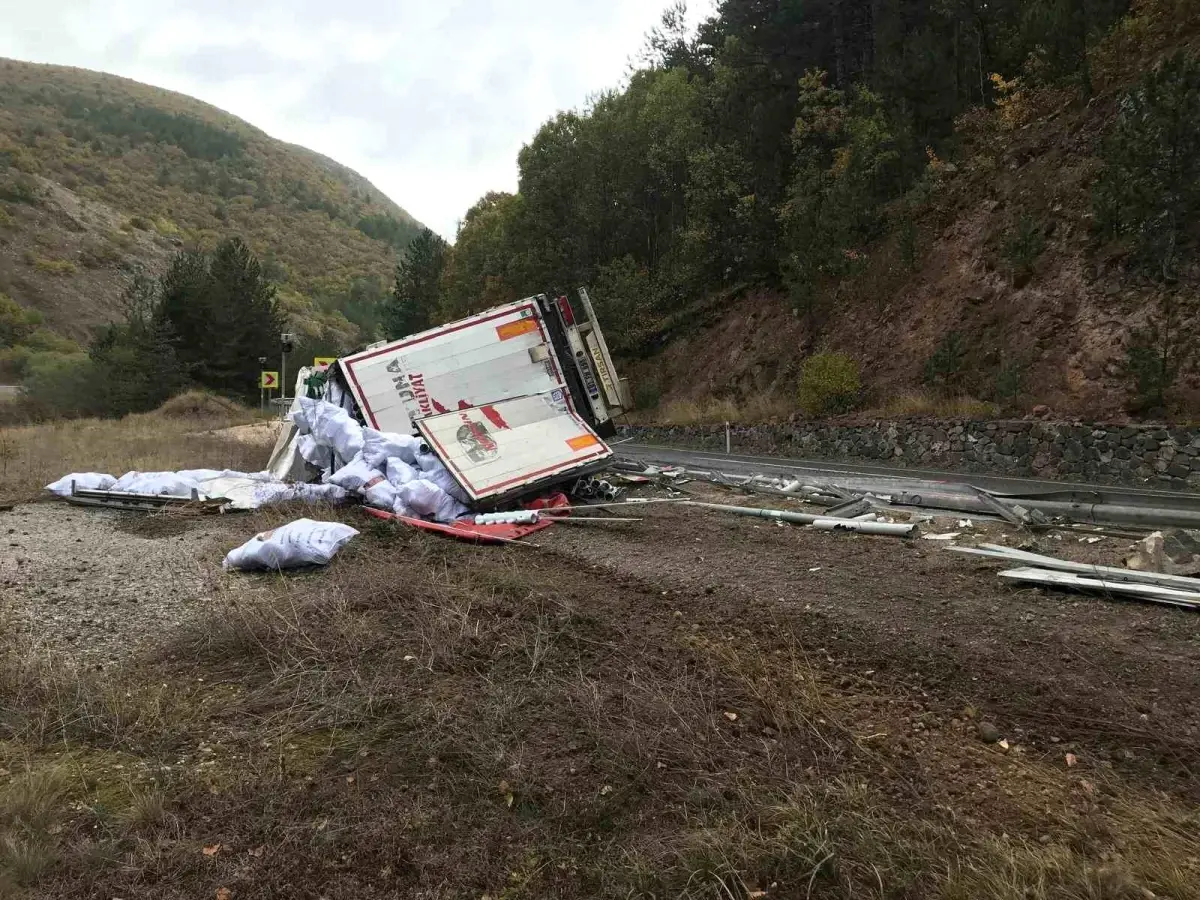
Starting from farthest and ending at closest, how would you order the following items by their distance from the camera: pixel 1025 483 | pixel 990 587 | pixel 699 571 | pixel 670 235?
pixel 670 235 < pixel 1025 483 < pixel 699 571 < pixel 990 587

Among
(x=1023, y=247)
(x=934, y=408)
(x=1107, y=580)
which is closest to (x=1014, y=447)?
(x=934, y=408)

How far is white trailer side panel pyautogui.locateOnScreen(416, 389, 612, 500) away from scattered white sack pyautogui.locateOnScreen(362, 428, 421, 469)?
2.31ft

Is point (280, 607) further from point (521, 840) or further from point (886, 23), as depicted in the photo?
point (886, 23)

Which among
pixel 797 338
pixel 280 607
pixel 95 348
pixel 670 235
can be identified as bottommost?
pixel 280 607

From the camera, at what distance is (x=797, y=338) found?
2489 centimetres

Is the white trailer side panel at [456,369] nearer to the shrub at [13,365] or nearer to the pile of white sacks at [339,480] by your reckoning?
the pile of white sacks at [339,480]

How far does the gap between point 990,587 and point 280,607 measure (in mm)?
5106

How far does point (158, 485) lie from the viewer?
10.9 m

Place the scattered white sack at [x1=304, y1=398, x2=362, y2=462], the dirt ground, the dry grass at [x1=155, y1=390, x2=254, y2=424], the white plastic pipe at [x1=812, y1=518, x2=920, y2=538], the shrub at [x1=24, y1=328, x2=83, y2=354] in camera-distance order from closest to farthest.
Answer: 1. the dirt ground
2. the white plastic pipe at [x1=812, y1=518, x2=920, y2=538]
3. the scattered white sack at [x1=304, y1=398, x2=362, y2=462]
4. the dry grass at [x1=155, y1=390, x2=254, y2=424]
5. the shrub at [x1=24, y1=328, x2=83, y2=354]

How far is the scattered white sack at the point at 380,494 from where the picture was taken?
30.3ft

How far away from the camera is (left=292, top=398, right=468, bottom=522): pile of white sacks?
900cm

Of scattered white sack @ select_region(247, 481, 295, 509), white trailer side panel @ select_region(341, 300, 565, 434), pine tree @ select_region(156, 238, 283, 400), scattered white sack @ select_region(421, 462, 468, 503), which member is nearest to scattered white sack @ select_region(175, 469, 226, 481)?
scattered white sack @ select_region(247, 481, 295, 509)

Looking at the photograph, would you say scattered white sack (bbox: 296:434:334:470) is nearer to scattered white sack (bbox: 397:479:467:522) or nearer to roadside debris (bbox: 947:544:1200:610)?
scattered white sack (bbox: 397:479:467:522)

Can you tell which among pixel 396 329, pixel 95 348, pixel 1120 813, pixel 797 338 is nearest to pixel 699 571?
pixel 1120 813
